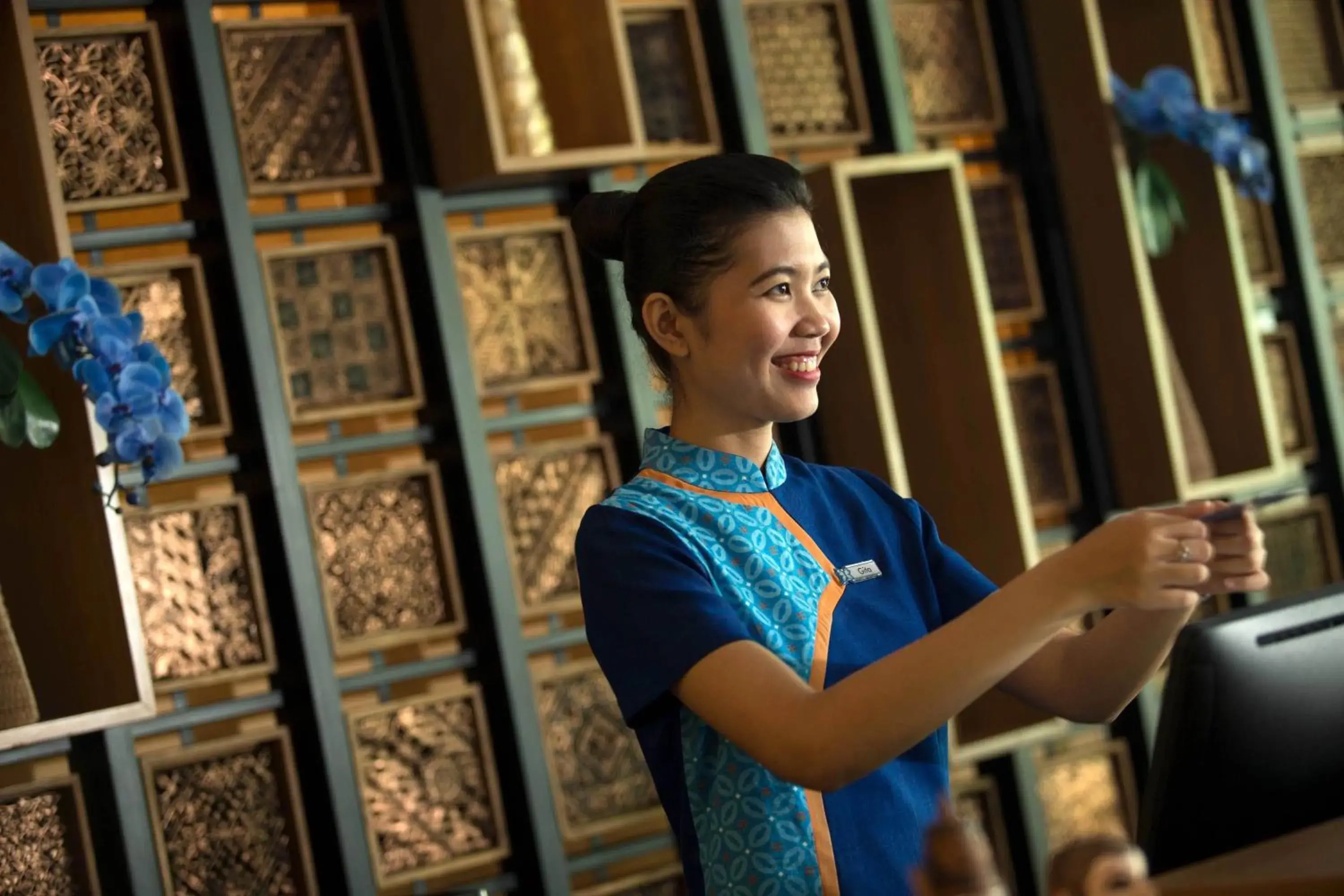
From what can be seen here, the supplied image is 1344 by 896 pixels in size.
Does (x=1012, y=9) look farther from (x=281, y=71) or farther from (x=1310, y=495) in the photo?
(x=281, y=71)

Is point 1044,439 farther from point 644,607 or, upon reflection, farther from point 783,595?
point 644,607

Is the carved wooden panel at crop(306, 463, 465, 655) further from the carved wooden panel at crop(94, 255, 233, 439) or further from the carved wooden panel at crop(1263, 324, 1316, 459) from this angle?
the carved wooden panel at crop(1263, 324, 1316, 459)

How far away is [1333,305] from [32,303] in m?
3.01

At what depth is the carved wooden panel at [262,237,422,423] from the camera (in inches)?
105

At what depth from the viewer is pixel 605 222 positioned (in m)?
1.70

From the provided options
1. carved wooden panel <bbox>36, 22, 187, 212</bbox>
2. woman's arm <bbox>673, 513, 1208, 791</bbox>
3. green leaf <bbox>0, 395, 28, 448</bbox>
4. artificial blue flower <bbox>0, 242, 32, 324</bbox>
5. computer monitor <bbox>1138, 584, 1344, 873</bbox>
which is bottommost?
computer monitor <bbox>1138, 584, 1344, 873</bbox>

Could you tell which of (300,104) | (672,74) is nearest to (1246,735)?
(300,104)

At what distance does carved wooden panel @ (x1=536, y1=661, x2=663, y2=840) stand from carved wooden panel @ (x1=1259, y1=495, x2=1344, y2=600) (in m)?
1.68

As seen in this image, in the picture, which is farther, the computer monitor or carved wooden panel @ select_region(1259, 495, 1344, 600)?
carved wooden panel @ select_region(1259, 495, 1344, 600)

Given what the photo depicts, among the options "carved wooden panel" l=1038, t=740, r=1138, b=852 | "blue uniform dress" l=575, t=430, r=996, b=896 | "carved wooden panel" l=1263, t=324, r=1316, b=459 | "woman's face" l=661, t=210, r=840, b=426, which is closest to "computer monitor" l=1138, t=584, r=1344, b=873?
"blue uniform dress" l=575, t=430, r=996, b=896

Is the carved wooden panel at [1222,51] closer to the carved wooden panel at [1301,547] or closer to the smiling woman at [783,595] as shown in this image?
the carved wooden panel at [1301,547]

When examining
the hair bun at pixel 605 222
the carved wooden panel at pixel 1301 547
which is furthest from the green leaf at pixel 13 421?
the carved wooden panel at pixel 1301 547

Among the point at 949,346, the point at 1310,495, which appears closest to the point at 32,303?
the point at 949,346

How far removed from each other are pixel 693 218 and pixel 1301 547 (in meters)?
2.71
